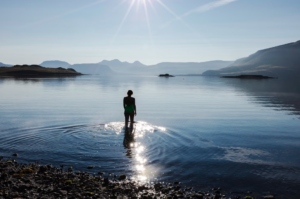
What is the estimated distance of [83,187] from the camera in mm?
8414

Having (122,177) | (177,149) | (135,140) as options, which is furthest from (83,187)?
(135,140)

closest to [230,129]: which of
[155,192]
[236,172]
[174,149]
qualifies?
[174,149]

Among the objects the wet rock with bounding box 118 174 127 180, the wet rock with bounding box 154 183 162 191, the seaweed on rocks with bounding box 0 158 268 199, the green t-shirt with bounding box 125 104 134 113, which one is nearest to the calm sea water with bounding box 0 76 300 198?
the wet rock with bounding box 118 174 127 180

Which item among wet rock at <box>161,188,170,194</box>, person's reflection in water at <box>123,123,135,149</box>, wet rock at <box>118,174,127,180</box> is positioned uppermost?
person's reflection in water at <box>123,123,135,149</box>

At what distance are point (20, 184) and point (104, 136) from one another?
25.4 feet

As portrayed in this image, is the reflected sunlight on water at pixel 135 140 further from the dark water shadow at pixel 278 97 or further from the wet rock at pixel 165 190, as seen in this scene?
the dark water shadow at pixel 278 97

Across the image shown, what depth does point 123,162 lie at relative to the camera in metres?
11.2

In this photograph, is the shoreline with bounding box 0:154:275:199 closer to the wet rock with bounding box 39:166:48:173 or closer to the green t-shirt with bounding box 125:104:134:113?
the wet rock with bounding box 39:166:48:173

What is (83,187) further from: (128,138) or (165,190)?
(128,138)

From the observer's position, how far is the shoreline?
26.0 ft

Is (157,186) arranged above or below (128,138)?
below

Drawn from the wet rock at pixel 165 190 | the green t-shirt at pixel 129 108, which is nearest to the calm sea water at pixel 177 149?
the wet rock at pixel 165 190

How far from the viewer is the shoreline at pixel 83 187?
26.0 ft

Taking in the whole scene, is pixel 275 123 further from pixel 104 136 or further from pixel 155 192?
pixel 155 192
